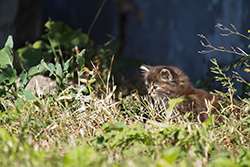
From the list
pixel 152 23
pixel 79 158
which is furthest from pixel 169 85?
pixel 152 23

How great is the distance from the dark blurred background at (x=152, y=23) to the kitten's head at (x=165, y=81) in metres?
0.69

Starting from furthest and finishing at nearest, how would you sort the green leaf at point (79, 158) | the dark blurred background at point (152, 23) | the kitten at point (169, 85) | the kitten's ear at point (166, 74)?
the dark blurred background at point (152, 23) < the kitten's ear at point (166, 74) < the kitten at point (169, 85) < the green leaf at point (79, 158)

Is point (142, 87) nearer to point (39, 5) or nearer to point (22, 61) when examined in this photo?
point (22, 61)

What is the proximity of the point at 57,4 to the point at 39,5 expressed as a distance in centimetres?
197

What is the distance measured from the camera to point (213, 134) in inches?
115

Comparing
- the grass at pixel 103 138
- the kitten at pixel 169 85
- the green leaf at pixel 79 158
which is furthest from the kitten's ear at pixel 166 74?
the green leaf at pixel 79 158

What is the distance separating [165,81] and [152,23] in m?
3.39

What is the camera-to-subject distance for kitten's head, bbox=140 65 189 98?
164 inches

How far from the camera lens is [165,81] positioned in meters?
4.22

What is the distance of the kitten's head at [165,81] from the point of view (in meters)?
4.16

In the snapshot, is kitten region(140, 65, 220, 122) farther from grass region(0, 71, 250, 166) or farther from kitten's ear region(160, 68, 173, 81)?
grass region(0, 71, 250, 166)

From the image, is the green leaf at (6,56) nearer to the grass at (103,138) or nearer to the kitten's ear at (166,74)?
the grass at (103,138)

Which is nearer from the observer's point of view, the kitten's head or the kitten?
the kitten

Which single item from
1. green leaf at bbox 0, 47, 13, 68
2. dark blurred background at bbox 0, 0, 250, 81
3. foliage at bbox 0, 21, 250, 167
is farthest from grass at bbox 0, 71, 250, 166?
dark blurred background at bbox 0, 0, 250, 81
